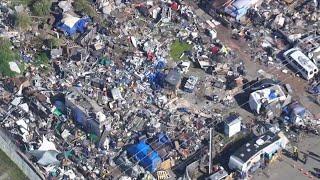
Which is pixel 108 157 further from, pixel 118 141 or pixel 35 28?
pixel 35 28

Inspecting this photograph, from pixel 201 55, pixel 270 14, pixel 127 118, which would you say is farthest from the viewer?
pixel 270 14

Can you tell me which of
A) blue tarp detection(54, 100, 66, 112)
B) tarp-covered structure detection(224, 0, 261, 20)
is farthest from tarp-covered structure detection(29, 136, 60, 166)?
tarp-covered structure detection(224, 0, 261, 20)

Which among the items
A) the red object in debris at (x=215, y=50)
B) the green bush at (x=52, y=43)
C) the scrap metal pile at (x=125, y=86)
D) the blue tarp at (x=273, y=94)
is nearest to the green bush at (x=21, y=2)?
the scrap metal pile at (x=125, y=86)

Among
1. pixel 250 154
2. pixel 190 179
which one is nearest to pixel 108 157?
pixel 190 179

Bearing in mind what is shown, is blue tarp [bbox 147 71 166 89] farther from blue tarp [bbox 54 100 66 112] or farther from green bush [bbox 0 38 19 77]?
green bush [bbox 0 38 19 77]

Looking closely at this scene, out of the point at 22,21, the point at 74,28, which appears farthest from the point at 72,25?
the point at 22,21
